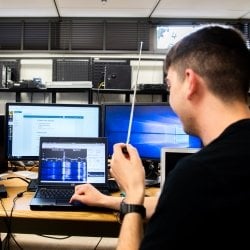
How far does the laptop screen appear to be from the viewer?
1473mm

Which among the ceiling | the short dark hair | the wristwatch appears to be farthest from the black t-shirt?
the ceiling

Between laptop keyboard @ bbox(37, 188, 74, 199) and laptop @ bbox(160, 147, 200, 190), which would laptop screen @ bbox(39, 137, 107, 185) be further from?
laptop @ bbox(160, 147, 200, 190)

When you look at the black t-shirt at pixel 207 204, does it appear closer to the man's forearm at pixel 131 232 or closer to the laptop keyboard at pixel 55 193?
the man's forearm at pixel 131 232

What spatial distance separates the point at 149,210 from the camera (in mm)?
1090

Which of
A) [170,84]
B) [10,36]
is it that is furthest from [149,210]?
[10,36]

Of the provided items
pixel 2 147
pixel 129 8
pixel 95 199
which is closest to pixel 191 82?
pixel 95 199

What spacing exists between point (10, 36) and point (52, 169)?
4019mm

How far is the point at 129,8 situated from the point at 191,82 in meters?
3.89

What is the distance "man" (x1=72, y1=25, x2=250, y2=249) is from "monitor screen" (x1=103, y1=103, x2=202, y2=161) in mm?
783

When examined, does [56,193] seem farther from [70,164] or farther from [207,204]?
[207,204]

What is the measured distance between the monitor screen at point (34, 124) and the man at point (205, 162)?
85 cm

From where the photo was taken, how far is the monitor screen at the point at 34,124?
1806 mm

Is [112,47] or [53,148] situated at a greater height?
[112,47]

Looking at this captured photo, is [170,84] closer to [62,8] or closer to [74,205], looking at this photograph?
[74,205]
